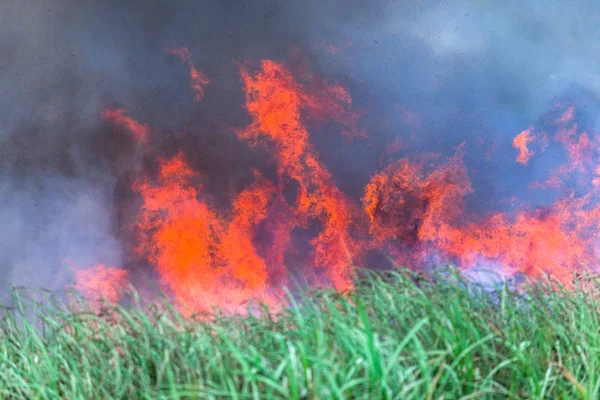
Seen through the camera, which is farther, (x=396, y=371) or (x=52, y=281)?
(x=52, y=281)

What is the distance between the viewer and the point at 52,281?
6.57 meters

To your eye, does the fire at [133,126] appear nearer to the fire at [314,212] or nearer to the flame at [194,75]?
the fire at [314,212]

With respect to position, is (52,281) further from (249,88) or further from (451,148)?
(451,148)

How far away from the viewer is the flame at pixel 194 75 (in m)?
7.46

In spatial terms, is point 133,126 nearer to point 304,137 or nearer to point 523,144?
point 304,137

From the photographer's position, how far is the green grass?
4.99 ft

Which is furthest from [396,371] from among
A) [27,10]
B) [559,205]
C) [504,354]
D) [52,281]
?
[27,10]

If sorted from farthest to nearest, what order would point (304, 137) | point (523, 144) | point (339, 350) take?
point (304, 137) → point (523, 144) → point (339, 350)

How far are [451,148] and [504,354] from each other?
5667 millimetres

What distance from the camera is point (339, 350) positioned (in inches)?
68.6

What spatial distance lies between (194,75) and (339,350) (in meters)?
6.22

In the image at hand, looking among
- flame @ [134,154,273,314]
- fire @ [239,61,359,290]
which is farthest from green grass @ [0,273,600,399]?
fire @ [239,61,359,290]

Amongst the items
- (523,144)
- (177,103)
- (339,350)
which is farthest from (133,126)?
(339,350)

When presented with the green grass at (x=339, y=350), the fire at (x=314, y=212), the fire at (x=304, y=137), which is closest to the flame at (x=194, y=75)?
the fire at (x=314, y=212)
